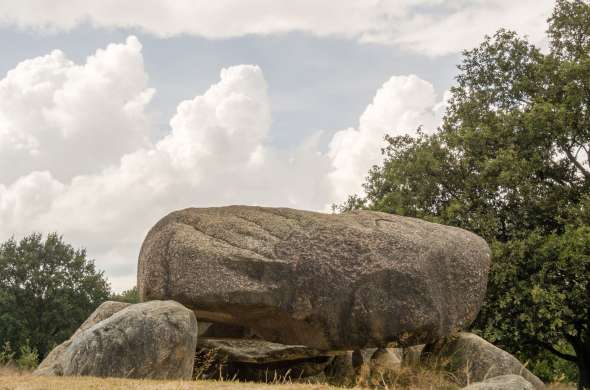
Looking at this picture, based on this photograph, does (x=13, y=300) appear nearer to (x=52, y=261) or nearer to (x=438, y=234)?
(x=52, y=261)

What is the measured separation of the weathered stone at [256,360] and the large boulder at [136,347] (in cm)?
257

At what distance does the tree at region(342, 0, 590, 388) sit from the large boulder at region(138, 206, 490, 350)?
7.79 metres

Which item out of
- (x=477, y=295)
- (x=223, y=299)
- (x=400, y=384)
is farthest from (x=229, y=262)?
(x=477, y=295)

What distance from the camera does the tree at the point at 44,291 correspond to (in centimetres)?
4756

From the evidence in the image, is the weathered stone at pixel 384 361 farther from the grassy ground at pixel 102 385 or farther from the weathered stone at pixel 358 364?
the grassy ground at pixel 102 385

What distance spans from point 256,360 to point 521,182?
1405 cm

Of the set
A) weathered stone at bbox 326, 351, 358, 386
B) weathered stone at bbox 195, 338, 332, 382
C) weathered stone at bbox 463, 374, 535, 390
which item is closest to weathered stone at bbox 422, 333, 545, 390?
weathered stone at bbox 326, 351, 358, 386

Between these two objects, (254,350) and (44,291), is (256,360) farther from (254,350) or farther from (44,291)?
(44,291)

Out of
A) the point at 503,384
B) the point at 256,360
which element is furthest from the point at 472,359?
the point at 503,384

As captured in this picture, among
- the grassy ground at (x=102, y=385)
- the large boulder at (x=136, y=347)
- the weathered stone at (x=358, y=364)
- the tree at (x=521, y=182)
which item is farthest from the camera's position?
the tree at (x=521, y=182)

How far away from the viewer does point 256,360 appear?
1762 cm

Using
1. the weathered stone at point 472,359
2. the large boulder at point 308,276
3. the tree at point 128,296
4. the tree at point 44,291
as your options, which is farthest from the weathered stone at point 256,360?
the tree at point 128,296

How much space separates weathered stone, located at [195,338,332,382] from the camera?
683 inches

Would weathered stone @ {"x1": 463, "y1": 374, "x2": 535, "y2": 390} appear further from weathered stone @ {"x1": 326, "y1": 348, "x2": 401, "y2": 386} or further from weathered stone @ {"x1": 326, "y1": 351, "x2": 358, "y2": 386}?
weathered stone @ {"x1": 326, "y1": 351, "x2": 358, "y2": 386}
